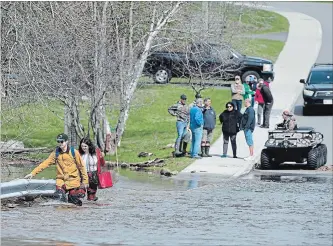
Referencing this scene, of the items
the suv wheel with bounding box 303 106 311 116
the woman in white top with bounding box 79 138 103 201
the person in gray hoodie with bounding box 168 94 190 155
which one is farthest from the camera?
the suv wheel with bounding box 303 106 311 116

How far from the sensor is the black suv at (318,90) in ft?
123

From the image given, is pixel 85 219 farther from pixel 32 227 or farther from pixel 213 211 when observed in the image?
pixel 213 211

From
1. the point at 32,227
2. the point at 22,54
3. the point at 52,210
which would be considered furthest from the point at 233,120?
the point at 32,227

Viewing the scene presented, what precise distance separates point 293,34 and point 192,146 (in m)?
31.5

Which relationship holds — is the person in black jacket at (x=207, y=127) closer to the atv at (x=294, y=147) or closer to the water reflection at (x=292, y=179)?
the atv at (x=294, y=147)

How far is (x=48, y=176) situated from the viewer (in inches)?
1056

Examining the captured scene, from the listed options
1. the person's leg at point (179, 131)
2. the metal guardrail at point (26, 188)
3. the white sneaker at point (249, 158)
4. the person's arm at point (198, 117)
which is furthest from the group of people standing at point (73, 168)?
the white sneaker at point (249, 158)

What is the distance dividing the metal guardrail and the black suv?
56.5 ft

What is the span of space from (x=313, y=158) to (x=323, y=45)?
27.8 meters

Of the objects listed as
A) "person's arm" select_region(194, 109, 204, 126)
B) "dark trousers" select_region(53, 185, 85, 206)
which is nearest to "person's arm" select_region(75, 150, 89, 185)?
"dark trousers" select_region(53, 185, 85, 206)

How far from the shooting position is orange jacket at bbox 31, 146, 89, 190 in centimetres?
2045

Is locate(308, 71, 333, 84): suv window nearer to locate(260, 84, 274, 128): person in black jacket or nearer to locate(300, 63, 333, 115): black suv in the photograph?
locate(300, 63, 333, 115): black suv

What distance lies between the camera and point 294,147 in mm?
28438

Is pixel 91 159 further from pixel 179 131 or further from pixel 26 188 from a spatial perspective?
pixel 179 131
